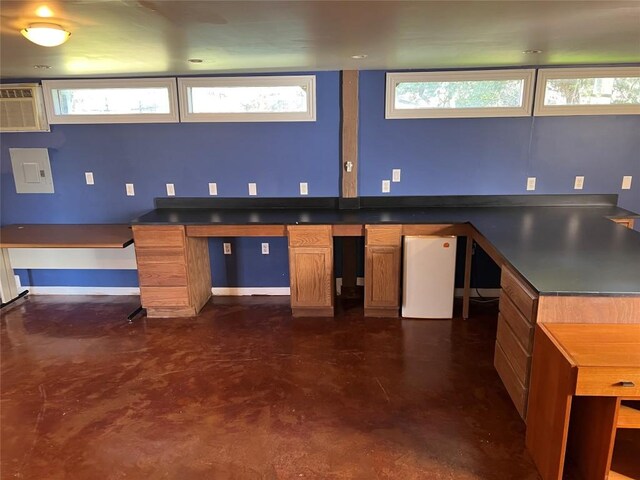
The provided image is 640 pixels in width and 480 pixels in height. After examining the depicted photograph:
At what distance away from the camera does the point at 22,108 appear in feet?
13.1

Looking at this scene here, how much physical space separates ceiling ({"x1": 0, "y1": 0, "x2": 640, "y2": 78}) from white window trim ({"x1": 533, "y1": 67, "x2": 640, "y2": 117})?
16 cm

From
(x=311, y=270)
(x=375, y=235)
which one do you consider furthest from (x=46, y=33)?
(x=375, y=235)

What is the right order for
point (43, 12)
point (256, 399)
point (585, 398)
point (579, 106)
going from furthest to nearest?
point (579, 106), point (256, 399), point (585, 398), point (43, 12)

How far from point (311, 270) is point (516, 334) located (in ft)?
→ 5.83

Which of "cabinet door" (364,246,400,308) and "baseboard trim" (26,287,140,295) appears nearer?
"cabinet door" (364,246,400,308)

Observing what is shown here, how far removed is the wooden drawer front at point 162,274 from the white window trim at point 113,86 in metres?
→ 1.33

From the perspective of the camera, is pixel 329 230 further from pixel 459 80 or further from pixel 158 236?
pixel 459 80

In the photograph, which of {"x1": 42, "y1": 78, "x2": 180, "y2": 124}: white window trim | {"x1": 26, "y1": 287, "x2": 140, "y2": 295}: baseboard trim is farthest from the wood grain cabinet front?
{"x1": 26, "y1": 287, "x2": 140, "y2": 295}: baseboard trim

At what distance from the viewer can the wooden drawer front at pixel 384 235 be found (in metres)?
3.56

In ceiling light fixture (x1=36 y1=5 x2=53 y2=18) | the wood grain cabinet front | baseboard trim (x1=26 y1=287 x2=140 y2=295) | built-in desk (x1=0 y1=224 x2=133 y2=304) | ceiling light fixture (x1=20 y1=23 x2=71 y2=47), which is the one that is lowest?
baseboard trim (x1=26 y1=287 x2=140 y2=295)

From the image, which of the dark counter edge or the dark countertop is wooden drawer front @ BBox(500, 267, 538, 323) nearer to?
the dark countertop

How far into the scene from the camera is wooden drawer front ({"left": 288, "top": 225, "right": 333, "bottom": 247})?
359 cm

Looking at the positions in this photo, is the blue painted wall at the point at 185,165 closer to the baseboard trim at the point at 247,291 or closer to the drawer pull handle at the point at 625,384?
the baseboard trim at the point at 247,291

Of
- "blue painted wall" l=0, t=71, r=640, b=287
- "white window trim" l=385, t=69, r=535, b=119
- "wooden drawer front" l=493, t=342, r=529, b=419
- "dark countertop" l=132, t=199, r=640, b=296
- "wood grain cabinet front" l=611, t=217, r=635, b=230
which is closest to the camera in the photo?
"dark countertop" l=132, t=199, r=640, b=296
